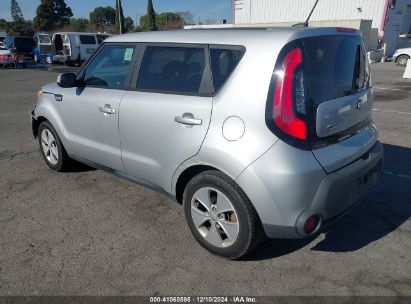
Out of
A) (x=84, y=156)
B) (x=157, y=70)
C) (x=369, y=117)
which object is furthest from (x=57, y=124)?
(x=369, y=117)

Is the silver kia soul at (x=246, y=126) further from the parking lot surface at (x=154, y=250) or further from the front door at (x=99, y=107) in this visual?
the parking lot surface at (x=154, y=250)

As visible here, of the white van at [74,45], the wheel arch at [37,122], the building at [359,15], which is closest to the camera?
the wheel arch at [37,122]

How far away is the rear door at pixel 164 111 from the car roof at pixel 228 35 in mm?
72

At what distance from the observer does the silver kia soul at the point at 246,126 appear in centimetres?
240

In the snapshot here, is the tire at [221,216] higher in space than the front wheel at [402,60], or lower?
higher

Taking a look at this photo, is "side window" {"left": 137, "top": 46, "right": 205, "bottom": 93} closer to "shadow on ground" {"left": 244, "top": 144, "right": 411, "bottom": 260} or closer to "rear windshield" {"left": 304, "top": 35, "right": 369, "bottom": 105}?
"rear windshield" {"left": 304, "top": 35, "right": 369, "bottom": 105}

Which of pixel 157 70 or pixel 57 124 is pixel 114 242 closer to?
pixel 157 70

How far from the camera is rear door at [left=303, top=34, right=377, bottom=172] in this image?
2.48m

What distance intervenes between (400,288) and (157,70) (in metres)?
2.53

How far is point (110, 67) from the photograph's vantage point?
3715 mm

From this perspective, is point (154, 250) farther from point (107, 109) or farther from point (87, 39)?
point (87, 39)

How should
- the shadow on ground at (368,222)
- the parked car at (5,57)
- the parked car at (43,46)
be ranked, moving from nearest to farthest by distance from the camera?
1. the shadow on ground at (368,222)
2. the parked car at (5,57)
3. the parked car at (43,46)

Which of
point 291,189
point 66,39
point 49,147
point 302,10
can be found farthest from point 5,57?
point 302,10

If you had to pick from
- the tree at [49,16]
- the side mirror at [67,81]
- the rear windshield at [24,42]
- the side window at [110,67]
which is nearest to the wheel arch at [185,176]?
the side window at [110,67]
